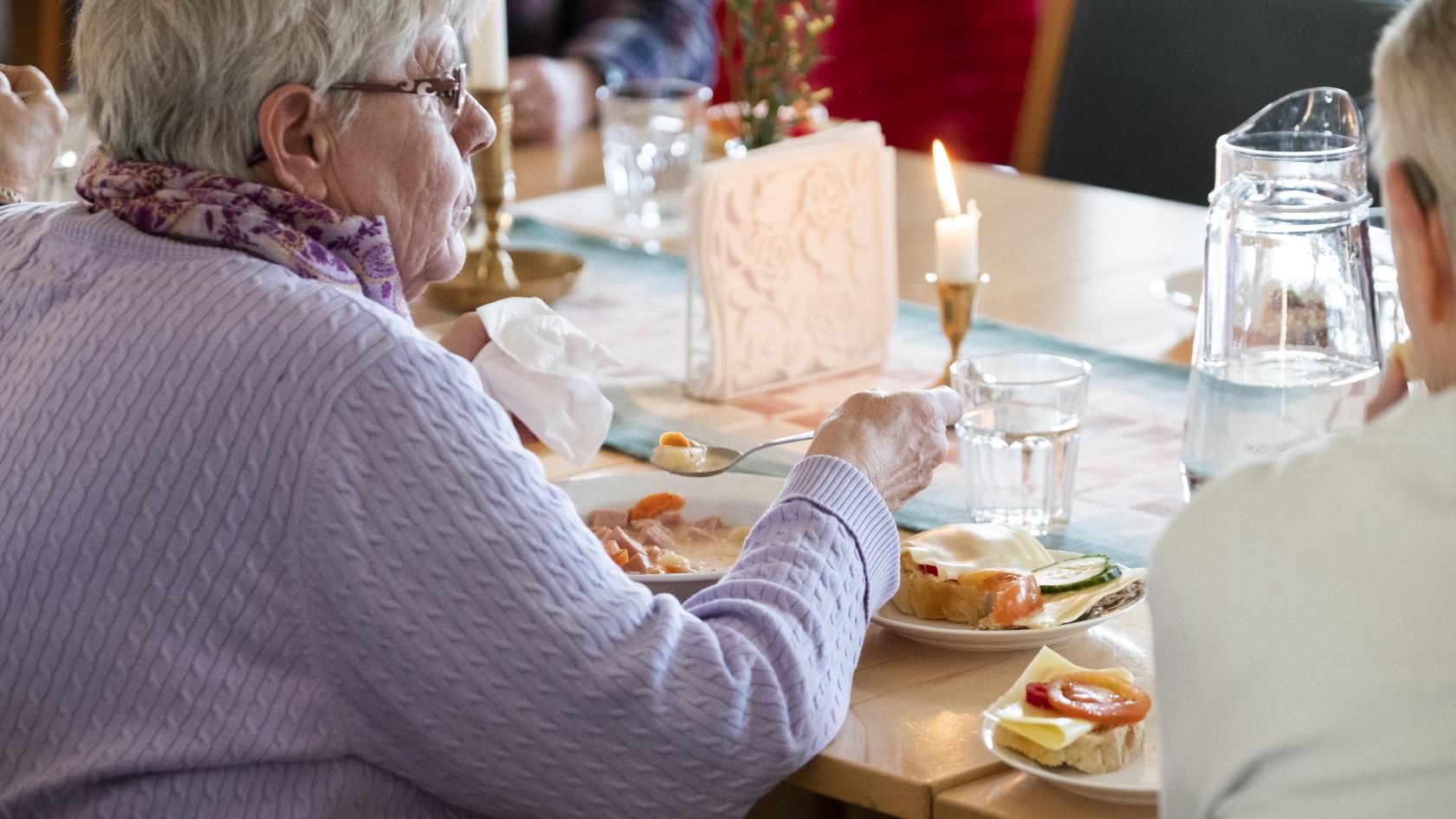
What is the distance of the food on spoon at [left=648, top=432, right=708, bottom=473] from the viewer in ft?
4.85

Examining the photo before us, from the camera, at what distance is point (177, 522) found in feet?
3.29

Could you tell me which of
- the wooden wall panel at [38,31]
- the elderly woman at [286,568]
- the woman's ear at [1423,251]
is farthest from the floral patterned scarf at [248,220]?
the wooden wall panel at [38,31]

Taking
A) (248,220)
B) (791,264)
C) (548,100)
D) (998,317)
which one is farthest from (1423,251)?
(548,100)

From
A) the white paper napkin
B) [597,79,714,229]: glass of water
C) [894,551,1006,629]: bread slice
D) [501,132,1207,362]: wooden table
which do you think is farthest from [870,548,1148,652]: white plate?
[597,79,714,229]: glass of water

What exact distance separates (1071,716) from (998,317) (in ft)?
3.47

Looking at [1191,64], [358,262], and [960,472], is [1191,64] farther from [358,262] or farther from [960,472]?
[358,262]

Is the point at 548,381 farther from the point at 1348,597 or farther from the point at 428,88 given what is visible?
the point at 1348,597

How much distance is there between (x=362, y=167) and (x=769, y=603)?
40 cm

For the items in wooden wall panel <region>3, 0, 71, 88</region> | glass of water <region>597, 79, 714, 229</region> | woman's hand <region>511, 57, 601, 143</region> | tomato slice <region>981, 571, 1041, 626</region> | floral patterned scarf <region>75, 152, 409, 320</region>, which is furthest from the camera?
wooden wall panel <region>3, 0, 71, 88</region>

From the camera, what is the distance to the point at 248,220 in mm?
1077

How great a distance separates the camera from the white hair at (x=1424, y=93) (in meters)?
0.83

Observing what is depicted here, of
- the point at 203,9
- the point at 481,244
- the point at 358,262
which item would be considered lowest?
the point at 481,244

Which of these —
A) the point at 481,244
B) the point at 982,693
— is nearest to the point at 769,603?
the point at 982,693

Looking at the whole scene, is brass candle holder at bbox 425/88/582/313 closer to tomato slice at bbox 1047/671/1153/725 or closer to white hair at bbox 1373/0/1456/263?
tomato slice at bbox 1047/671/1153/725
